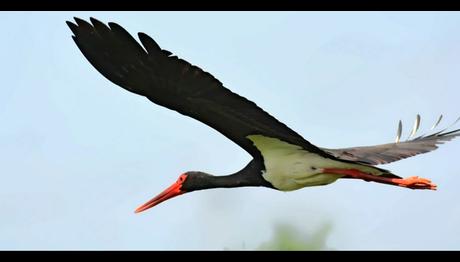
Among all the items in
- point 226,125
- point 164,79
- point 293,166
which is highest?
point 164,79

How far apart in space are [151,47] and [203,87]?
0.69 meters

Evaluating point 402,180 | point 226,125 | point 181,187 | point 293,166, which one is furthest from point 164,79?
point 402,180

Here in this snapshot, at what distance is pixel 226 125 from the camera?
36.8 feet

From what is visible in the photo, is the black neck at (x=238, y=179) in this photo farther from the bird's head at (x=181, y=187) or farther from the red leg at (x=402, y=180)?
the red leg at (x=402, y=180)

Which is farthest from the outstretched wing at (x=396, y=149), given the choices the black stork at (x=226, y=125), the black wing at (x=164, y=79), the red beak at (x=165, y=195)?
the red beak at (x=165, y=195)

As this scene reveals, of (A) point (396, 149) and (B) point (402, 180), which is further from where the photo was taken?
(A) point (396, 149)

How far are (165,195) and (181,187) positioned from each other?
0.28 metres

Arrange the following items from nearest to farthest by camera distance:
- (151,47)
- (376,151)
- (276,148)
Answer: (151,47), (276,148), (376,151)

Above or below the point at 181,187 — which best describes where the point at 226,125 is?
above

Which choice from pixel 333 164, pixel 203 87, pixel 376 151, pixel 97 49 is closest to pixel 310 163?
pixel 333 164

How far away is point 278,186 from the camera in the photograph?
12.3 m

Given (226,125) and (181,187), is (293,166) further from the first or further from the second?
(181,187)

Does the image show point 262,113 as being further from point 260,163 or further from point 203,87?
point 260,163

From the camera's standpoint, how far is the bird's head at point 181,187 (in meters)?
13.0
